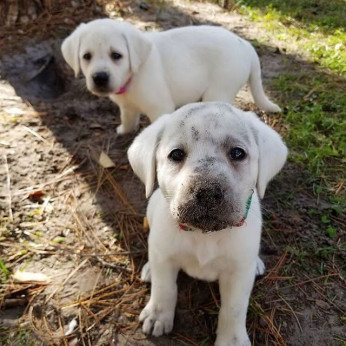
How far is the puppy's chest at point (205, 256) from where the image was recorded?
213 cm

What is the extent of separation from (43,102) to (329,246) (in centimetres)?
321

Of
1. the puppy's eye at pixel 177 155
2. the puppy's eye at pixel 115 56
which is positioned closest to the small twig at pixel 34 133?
the puppy's eye at pixel 115 56

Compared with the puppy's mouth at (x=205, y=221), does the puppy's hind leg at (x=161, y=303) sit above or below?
below

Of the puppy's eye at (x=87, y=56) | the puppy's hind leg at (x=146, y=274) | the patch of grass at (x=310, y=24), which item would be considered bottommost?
the puppy's hind leg at (x=146, y=274)

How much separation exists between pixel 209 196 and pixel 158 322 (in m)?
1.03

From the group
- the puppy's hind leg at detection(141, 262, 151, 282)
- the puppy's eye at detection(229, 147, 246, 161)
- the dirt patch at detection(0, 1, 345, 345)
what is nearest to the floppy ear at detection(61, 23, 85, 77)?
the dirt patch at detection(0, 1, 345, 345)

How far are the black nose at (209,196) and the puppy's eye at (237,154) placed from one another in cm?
27

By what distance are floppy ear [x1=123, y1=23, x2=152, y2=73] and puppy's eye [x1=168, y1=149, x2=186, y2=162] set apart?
175cm

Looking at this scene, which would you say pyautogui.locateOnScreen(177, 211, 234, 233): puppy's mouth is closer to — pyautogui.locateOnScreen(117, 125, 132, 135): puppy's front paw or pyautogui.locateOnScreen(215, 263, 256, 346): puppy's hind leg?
pyautogui.locateOnScreen(215, 263, 256, 346): puppy's hind leg

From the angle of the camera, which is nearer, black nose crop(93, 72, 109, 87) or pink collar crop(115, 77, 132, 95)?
black nose crop(93, 72, 109, 87)

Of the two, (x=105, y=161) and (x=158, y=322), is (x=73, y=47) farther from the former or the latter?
(x=158, y=322)

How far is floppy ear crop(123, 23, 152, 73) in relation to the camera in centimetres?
352

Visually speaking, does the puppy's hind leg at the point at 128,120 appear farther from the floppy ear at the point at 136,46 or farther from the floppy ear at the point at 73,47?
the floppy ear at the point at 73,47

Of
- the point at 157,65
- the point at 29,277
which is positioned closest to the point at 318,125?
the point at 157,65
